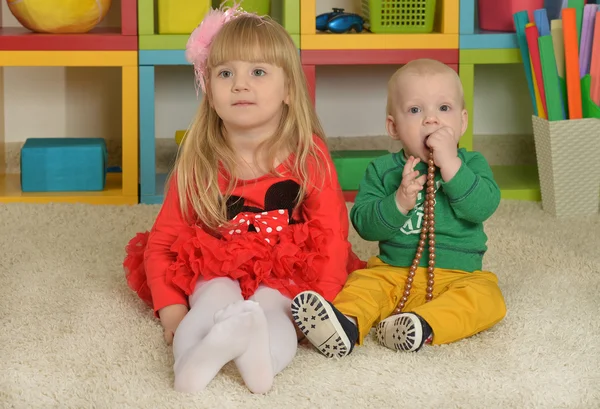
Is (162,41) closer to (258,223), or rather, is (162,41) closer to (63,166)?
A: (63,166)

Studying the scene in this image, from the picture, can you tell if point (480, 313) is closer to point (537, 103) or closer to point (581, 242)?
point (581, 242)

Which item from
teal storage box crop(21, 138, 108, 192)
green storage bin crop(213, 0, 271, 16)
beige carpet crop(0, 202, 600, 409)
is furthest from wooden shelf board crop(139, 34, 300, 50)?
beige carpet crop(0, 202, 600, 409)

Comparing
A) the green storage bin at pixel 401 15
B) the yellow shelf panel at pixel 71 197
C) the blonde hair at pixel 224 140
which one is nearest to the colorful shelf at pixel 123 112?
the yellow shelf panel at pixel 71 197

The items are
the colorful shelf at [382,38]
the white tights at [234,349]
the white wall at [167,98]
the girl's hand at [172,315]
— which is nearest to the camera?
the white tights at [234,349]

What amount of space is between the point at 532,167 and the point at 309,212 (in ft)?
4.21

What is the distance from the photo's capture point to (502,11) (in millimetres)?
2191

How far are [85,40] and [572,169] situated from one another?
3.75 feet

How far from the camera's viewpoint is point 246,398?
1.09 metres

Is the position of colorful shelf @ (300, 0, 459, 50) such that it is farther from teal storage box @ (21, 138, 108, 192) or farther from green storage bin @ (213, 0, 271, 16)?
teal storage box @ (21, 138, 108, 192)

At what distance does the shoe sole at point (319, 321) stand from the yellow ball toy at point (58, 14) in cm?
120

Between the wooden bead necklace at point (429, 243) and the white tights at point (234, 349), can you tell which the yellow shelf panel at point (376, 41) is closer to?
the wooden bead necklace at point (429, 243)

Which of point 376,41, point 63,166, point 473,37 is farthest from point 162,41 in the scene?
point 473,37

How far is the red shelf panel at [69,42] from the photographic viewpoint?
2.12 metres

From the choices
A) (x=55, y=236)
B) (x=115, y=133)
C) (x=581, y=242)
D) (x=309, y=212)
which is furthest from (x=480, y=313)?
(x=115, y=133)
